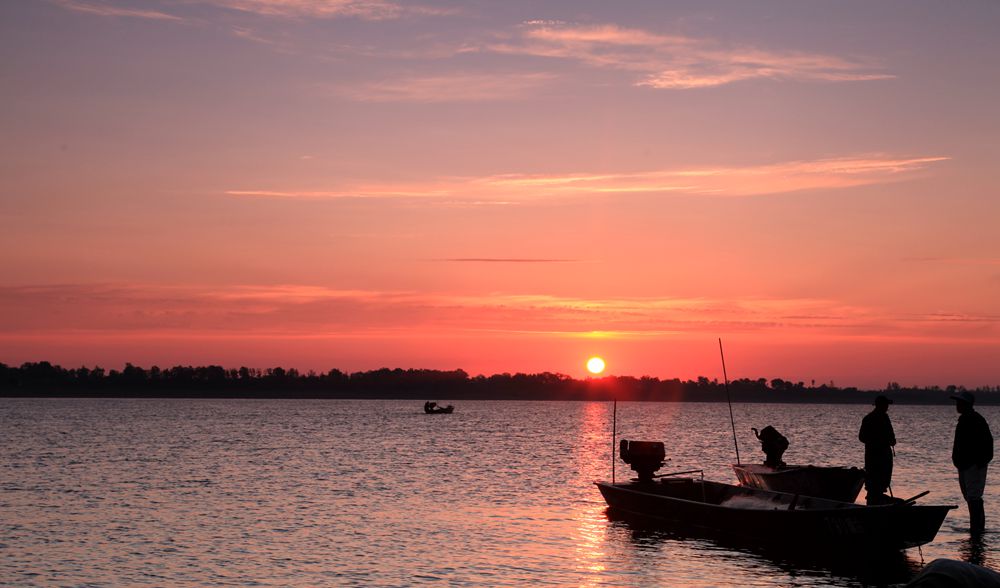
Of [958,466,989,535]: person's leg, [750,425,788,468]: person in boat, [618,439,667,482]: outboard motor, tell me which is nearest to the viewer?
[958,466,989,535]: person's leg

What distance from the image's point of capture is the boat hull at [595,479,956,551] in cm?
2305

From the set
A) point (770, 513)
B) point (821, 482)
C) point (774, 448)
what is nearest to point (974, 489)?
point (821, 482)

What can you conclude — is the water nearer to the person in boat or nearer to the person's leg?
the person's leg

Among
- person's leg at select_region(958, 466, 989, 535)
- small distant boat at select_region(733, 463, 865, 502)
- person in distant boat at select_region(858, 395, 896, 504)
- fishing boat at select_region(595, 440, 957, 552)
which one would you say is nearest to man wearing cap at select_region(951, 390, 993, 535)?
person's leg at select_region(958, 466, 989, 535)

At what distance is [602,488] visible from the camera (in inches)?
1363

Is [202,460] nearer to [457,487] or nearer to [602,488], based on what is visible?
[457,487]

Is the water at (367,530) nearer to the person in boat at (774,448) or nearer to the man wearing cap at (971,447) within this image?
the man wearing cap at (971,447)

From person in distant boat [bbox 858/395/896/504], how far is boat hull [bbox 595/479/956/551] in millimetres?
976

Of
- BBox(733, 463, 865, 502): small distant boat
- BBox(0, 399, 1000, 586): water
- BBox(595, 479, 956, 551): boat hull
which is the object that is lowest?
BBox(0, 399, 1000, 586): water

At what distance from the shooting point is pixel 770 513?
84.3 feet

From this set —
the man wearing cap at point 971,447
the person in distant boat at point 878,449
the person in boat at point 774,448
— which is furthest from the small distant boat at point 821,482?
the man wearing cap at point 971,447

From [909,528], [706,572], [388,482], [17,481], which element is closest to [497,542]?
[706,572]

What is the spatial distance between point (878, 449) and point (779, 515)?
2901 mm

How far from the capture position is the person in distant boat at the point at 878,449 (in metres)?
25.1
